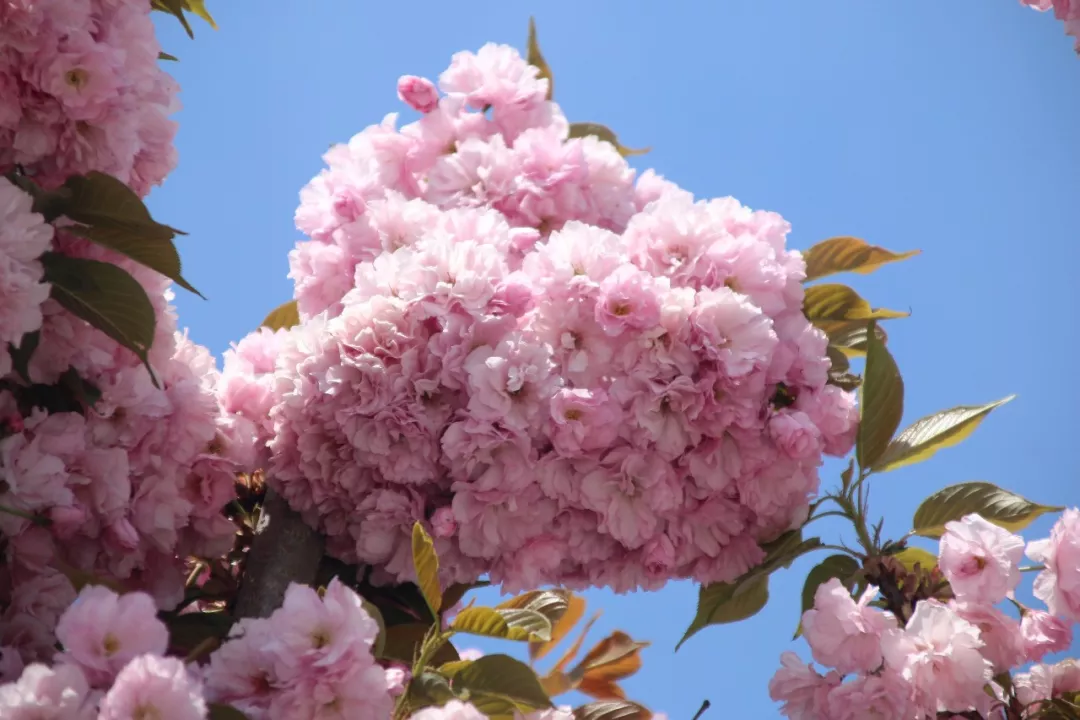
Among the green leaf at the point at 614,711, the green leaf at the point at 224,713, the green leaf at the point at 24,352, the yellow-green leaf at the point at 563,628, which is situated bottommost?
the green leaf at the point at 224,713

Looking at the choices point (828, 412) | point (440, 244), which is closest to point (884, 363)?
→ point (828, 412)

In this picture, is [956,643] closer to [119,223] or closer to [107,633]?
[107,633]

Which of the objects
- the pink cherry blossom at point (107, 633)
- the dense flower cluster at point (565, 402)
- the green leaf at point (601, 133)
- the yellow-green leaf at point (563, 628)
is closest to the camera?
the pink cherry blossom at point (107, 633)

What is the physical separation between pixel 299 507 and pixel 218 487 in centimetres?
9

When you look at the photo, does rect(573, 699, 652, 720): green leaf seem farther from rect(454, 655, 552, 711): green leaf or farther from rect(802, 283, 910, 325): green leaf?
rect(802, 283, 910, 325): green leaf

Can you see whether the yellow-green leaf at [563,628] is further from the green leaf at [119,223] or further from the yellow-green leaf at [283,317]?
the green leaf at [119,223]

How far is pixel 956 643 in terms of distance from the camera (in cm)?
112

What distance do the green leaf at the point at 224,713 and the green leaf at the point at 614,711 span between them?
0.48 metres

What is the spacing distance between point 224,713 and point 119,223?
488 mm

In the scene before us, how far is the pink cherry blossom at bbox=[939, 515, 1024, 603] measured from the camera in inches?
46.1

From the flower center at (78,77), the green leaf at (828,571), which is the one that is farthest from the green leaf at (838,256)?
the flower center at (78,77)

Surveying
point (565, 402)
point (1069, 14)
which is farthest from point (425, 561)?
point (1069, 14)

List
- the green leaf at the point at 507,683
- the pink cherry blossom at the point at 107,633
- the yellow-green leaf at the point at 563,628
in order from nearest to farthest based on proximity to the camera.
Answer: the pink cherry blossom at the point at 107,633, the green leaf at the point at 507,683, the yellow-green leaf at the point at 563,628

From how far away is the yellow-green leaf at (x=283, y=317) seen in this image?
1.61 metres
